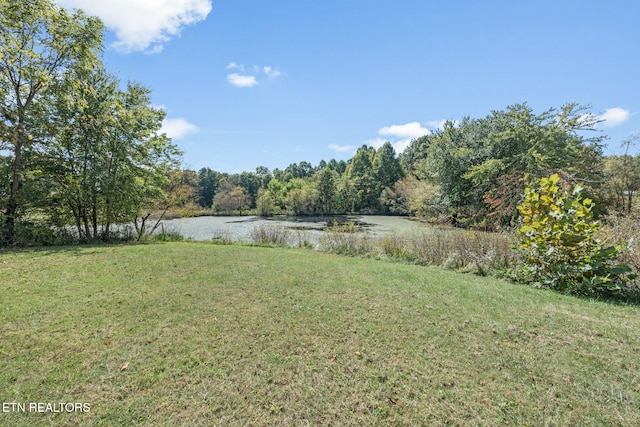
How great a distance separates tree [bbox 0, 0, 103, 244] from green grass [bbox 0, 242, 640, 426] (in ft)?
18.4

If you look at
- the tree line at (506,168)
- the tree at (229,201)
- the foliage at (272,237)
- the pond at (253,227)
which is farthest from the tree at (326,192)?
the foliage at (272,237)

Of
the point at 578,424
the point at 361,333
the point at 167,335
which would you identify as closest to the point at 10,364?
the point at 167,335

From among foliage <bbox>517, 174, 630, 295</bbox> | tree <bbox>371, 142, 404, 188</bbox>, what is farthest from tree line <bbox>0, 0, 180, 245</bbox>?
tree <bbox>371, 142, 404, 188</bbox>

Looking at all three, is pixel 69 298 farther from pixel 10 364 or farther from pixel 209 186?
pixel 209 186

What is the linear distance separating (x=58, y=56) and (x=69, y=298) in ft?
29.4

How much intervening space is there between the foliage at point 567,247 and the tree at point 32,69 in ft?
41.7

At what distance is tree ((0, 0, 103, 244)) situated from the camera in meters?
7.46

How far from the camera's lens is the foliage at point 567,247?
4.39 metres

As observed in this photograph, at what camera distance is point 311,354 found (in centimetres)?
273

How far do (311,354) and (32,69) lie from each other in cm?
1111

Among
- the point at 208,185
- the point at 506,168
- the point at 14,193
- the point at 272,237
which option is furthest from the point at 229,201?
the point at 506,168

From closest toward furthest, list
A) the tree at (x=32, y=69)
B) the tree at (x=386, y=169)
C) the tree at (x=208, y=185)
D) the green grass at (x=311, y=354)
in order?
1. the green grass at (x=311, y=354)
2. the tree at (x=32, y=69)
3. the tree at (x=386, y=169)
4. the tree at (x=208, y=185)

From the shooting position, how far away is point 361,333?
3.18 meters

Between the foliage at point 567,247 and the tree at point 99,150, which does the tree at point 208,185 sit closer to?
the tree at point 99,150
